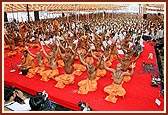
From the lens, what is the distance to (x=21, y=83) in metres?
4.04

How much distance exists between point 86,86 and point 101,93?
10.9 inches

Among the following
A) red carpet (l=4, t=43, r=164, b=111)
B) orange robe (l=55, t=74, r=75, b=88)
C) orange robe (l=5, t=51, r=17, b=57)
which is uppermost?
orange robe (l=5, t=51, r=17, b=57)

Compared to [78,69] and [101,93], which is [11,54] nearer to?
[78,69]

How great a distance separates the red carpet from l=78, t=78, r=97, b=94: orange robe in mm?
71

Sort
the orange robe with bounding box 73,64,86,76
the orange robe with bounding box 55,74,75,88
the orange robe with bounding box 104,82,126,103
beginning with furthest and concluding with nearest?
the orange robe with bounding box 73,64,86,76 < the orange robe with bounding box 55,74,75,88 < the orange robe with bounding box 104,82,126,103

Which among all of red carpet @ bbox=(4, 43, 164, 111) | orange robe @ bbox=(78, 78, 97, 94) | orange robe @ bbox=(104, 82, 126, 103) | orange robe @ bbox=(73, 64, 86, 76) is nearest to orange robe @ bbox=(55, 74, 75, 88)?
red carpet @ bbox=(4, 43, 164, 111)

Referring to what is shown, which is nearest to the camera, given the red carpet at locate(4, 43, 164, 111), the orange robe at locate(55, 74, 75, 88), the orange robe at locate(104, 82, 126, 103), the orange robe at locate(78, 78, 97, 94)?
the red carpet at locate(4, 43, 164, 111)

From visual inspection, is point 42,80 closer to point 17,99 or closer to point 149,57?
point 17,99

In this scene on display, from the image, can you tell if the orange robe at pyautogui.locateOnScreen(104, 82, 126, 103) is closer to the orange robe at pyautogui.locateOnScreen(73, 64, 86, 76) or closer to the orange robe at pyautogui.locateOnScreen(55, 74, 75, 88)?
the orange robe at pyautogui.locateOnScreen(55, 74, 75, 88)

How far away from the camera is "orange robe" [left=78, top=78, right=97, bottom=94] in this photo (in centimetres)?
360

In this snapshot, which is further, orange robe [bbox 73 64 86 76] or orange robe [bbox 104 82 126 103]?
orange robe [bbox 73 64 86 76]

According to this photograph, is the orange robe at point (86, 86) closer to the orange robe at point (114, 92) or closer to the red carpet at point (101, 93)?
the red carpet at point (101, 93)

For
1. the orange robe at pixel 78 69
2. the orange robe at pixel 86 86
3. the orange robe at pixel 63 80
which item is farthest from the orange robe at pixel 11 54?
the orange robe at pixel 86 86

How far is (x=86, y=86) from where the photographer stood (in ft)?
12.0
